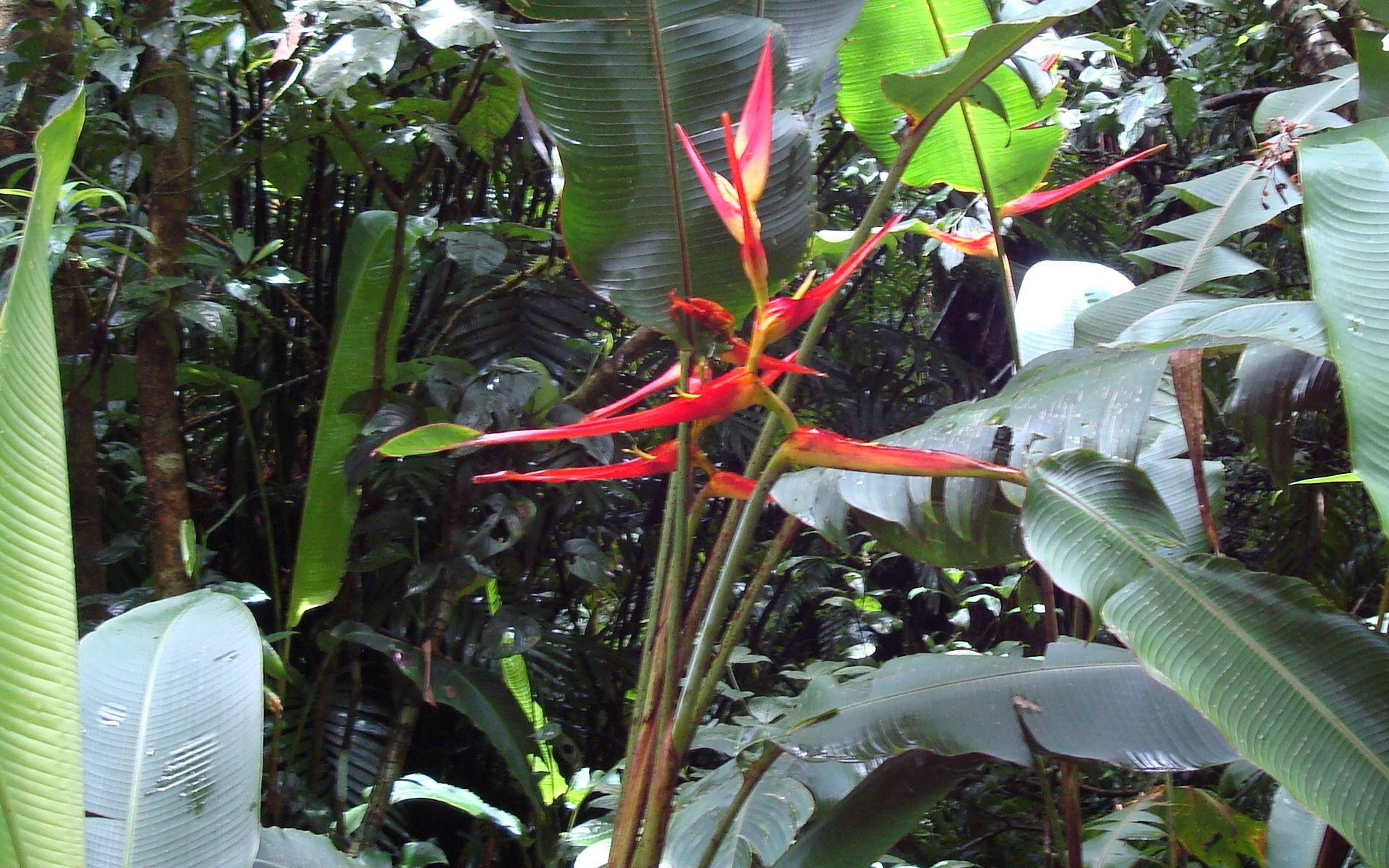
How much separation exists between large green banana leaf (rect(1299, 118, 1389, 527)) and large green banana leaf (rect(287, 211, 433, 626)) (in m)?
0.93

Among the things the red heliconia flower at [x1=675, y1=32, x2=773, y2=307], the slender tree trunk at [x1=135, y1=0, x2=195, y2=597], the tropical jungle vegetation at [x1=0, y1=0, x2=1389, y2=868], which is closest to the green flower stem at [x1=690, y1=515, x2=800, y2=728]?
the tropical jungle vegetation at [x1=0, y1=0, x2=1389, y2=868]

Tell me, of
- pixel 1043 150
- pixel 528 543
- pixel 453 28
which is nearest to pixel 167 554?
pixel 528 543

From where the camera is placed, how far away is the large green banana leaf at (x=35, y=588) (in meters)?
0.34

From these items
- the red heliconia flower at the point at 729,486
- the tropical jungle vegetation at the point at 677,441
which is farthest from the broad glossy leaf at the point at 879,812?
the red heliconia flower at the point at 729,486

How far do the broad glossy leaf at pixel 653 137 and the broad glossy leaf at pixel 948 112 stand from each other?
0.82ft

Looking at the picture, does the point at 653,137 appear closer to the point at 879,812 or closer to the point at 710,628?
the point at 710,628

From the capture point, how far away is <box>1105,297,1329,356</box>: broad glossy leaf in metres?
0.38

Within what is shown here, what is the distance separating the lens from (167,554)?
41.4 inches

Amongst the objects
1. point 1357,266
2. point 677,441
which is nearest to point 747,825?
point 677,441

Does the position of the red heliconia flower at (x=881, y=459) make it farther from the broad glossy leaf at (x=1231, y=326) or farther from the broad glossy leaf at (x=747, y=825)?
the broad glossy leaf at (x=747, y=825)

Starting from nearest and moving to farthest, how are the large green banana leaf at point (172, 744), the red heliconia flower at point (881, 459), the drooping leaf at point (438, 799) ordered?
the red heliconia flower at point (881, 459) → the large green banana leaf at point (172, 744) → the drooping leaf at point (438, 799)

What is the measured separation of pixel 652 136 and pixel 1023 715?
0.47 m

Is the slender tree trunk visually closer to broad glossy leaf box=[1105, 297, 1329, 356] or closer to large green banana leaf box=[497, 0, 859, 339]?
large green banana leaf box=[497, 0, 859, 339]

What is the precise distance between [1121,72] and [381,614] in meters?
1.60
